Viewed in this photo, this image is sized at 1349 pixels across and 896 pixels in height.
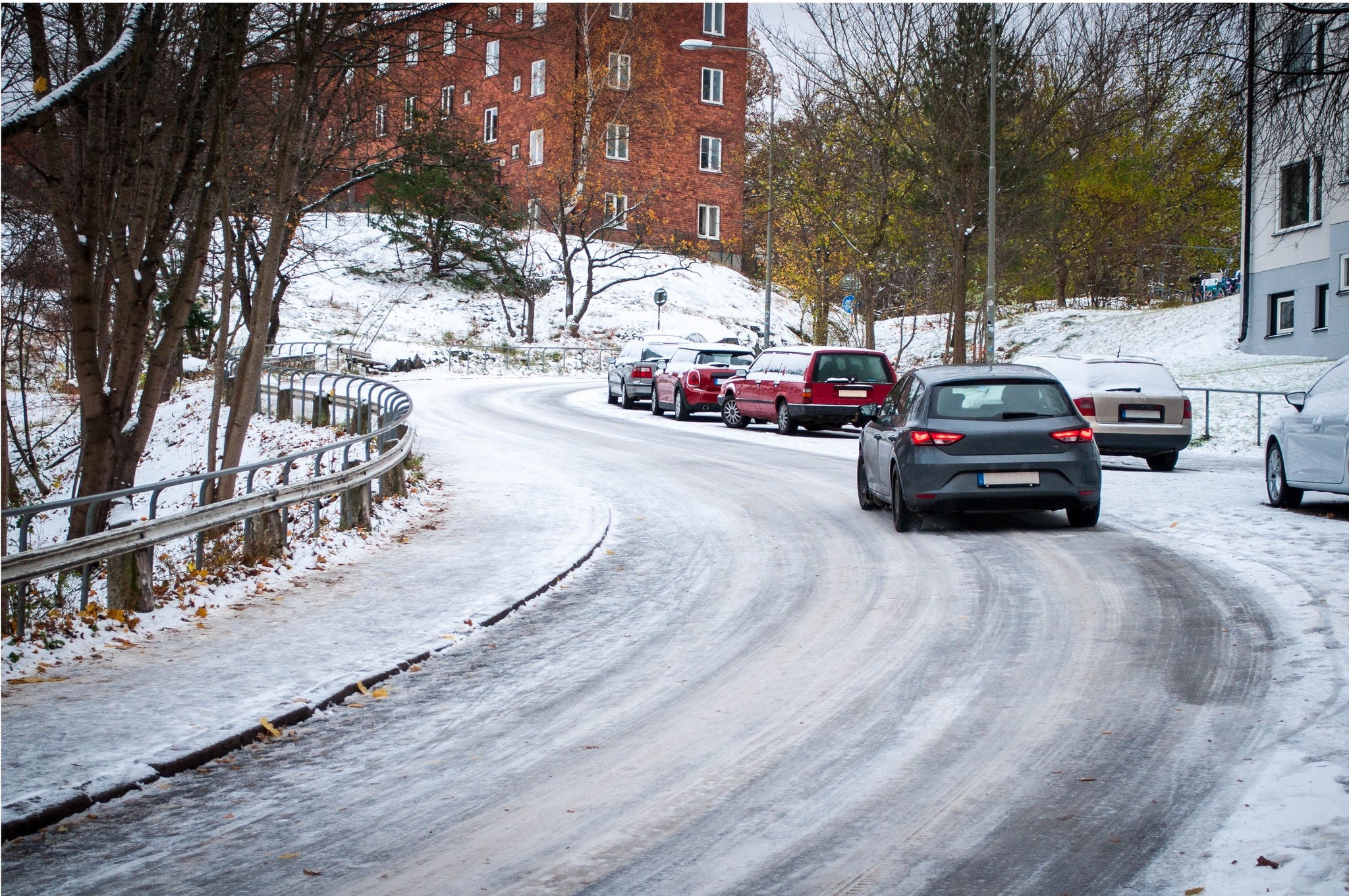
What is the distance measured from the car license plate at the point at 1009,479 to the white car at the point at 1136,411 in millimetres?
7035

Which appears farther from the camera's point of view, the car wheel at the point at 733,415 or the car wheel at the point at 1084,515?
the car wheel at the point at 733,415

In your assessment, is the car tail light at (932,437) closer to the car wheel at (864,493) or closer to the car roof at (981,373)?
the car roof at (981,373)

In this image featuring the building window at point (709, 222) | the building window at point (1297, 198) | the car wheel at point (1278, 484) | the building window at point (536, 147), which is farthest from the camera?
the building window at point (709, 222)

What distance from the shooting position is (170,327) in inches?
528

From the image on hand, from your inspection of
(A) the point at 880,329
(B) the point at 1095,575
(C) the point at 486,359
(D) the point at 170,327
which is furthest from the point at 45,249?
(A) the point at 880,329

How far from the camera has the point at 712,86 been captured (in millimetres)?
66812

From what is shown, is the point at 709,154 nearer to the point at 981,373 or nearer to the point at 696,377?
the point at 696,377

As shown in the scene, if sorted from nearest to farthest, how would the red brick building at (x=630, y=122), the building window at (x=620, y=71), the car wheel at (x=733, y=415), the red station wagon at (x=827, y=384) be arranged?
1. the red station wagon at (x=827, y=384)
2. the car wheel at (x=733, y=415)
3. the red brick building at (x=630, y=122)
4. the building window at (x=620, y=71)

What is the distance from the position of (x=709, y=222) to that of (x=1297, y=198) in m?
36.9

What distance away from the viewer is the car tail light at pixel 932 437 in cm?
1257

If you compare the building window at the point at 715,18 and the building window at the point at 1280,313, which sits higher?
the building window at the point at 715,18

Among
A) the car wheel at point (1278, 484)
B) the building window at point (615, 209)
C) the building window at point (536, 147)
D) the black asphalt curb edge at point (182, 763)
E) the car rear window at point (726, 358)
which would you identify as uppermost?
the building window at point (536, 147)

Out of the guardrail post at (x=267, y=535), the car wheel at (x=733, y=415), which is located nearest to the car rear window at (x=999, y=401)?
the guardrail post at (x=267, y=535)

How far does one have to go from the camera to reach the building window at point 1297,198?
111ft
